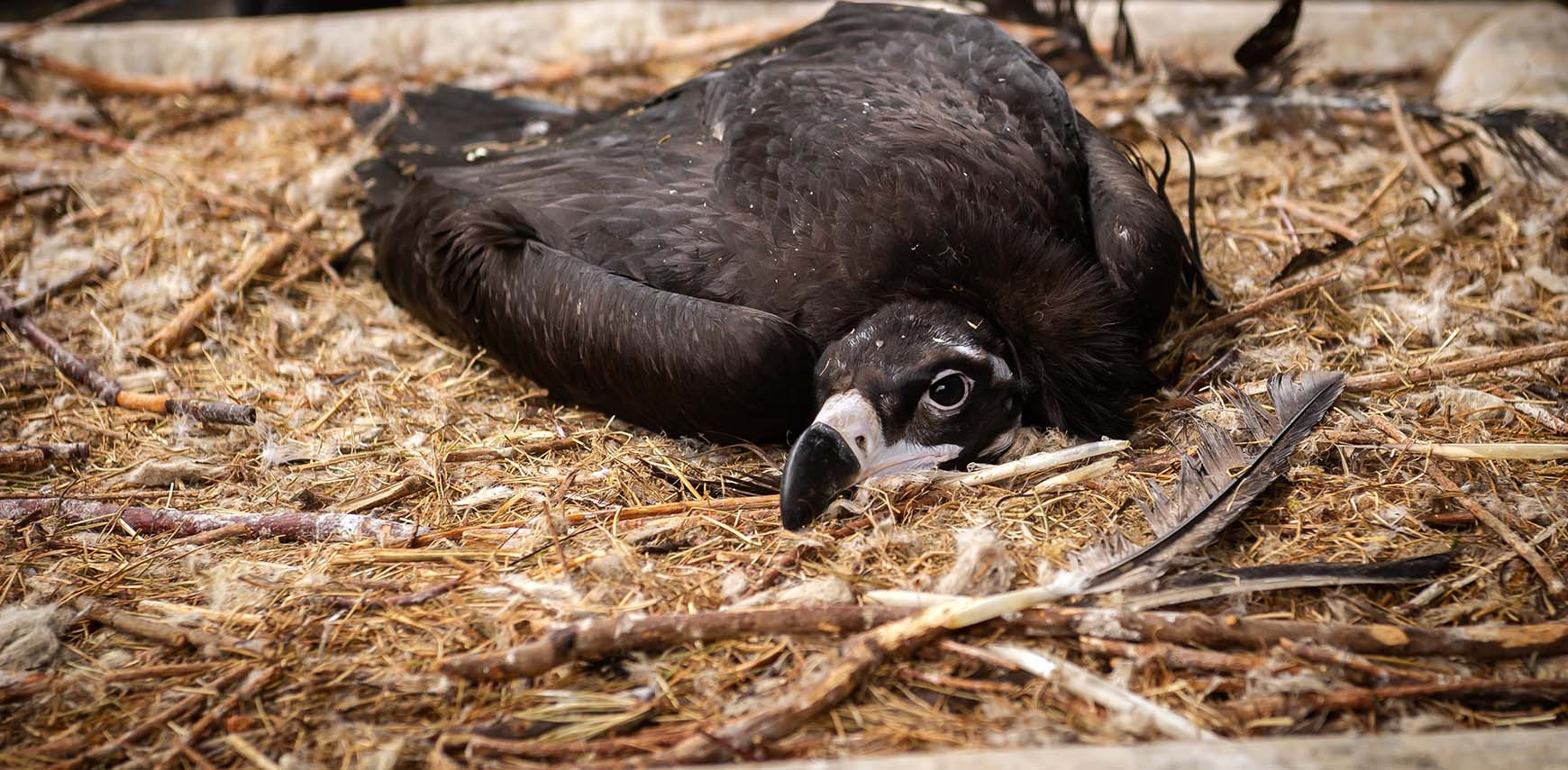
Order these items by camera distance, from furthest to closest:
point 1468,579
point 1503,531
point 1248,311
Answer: point 1248,311 → point 1503,531 → point 1468,579

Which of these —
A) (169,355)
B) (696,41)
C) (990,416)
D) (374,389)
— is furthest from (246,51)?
(990,416)

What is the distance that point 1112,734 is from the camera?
6.91 feet

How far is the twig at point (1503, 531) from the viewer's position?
2443mm

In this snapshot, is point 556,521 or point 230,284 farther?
point 230,284

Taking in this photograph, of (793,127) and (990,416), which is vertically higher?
(793,127)

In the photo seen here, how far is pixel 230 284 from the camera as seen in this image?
413 cm

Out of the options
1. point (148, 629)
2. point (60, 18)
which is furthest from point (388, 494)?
point (60, 18)

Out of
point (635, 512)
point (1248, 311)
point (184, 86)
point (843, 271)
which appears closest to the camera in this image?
point (635, 512)

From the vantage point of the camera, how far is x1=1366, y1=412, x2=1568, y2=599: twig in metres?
2.44

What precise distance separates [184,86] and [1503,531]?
19.3 ft

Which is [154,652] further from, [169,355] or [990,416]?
[990,416]

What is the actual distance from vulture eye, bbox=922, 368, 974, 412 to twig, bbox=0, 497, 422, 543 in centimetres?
136

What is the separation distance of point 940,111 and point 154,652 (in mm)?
2511

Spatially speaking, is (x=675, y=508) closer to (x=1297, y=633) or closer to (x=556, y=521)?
(x=556, y=521)
